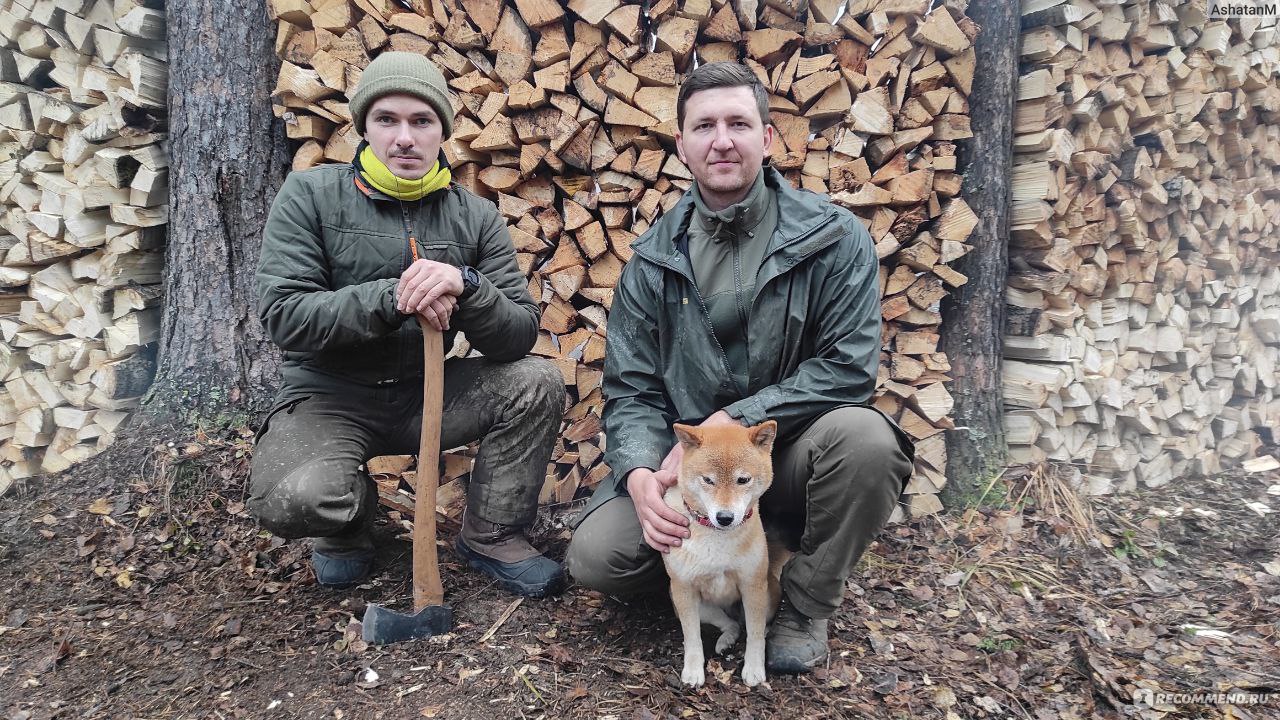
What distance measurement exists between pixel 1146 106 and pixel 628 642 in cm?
397

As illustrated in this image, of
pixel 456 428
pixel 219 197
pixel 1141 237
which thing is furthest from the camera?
pixel 1141 237

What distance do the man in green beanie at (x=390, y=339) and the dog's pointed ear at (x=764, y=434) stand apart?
1014 millimetres

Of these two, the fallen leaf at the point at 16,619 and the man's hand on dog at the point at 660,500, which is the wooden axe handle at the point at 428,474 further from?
the fallen leaf at the point at 16,619

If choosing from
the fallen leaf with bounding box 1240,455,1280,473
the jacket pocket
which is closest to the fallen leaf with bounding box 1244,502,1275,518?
the fallen leaf with bounding box 1240,455,1280,473

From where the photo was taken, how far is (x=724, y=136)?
96.5 inches

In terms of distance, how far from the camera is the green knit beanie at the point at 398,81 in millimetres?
2570

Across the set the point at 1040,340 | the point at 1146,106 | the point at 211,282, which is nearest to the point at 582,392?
the point at 211,282

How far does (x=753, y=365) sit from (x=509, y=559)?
1.31 meters

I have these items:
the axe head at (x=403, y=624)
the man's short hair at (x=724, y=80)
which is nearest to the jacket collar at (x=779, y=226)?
the man's short hair at (x=724, y=80)

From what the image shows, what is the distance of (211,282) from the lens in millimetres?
3350

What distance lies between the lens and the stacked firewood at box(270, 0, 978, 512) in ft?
10.5

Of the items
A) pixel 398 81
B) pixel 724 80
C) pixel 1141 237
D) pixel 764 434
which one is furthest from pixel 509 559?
pixel 1141 237

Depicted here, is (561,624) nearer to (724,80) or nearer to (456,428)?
(456,428)

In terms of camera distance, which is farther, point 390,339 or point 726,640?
point 390,339
